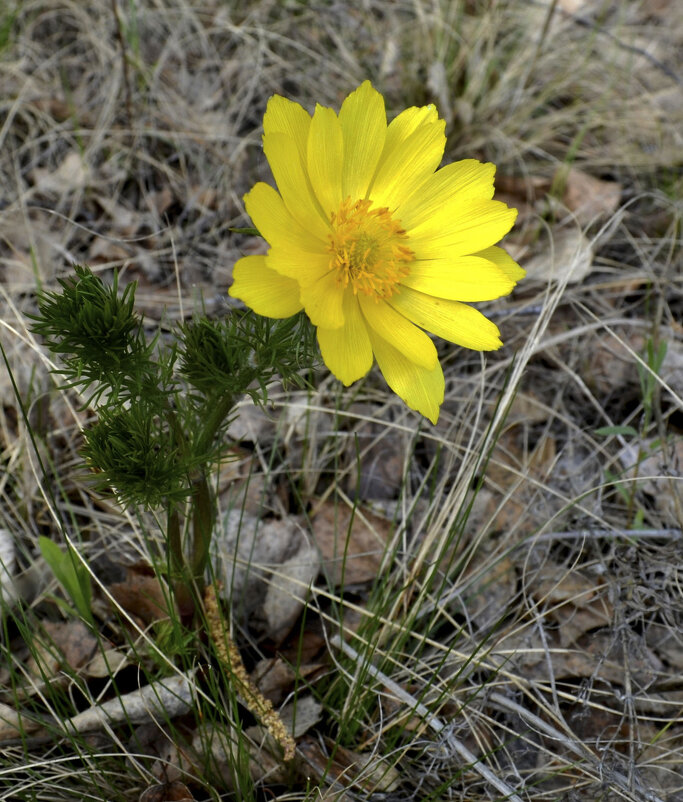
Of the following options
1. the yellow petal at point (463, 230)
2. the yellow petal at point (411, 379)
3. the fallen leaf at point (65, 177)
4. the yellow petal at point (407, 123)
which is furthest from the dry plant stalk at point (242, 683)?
the fallen leaf at point (65, 177)

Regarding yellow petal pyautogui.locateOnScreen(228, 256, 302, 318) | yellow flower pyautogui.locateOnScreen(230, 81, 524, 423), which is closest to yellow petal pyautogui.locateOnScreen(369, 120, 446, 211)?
yellow flower pyautogui.locateOnScreen(230, 81, 524, 423)

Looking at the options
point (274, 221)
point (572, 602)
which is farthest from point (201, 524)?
point (572, 602)

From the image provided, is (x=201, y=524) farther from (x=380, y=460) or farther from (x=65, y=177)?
(x=65, y=177)

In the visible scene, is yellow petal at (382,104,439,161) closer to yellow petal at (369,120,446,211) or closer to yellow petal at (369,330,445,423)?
yellow petal at (369,120,446,211)

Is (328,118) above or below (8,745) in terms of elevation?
above

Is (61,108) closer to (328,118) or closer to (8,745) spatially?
(328,118)

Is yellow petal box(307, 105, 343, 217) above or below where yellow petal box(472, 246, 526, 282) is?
above

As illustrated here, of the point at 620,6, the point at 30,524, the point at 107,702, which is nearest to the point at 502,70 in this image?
the point at 620,6
